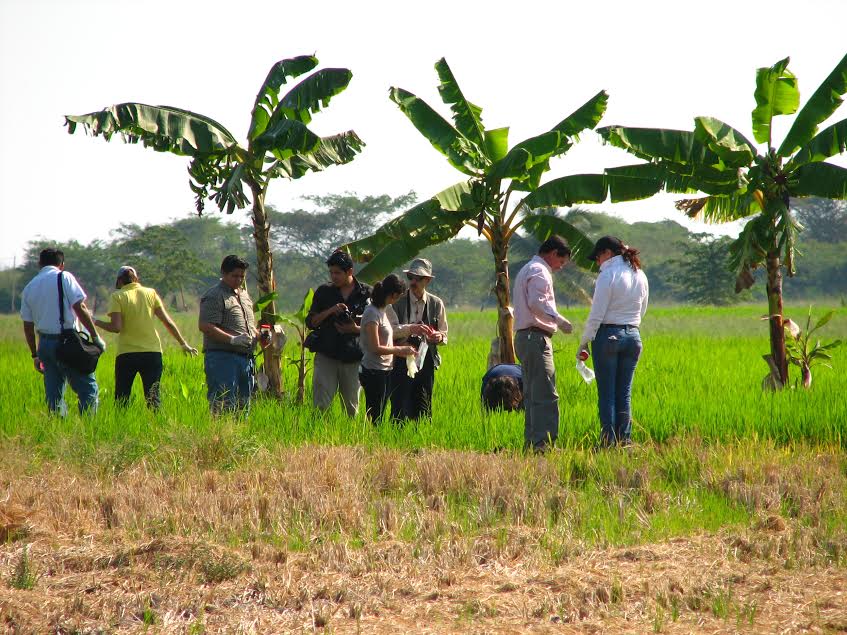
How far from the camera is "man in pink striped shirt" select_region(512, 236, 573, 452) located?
6672 millimetres

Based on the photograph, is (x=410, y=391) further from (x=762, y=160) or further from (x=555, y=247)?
(x=762, y=160)

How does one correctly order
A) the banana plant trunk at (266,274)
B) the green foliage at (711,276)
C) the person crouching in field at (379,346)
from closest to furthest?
the person crouching in field at (379,346), the banana plant trunk at (266,274), the green foliage at (711,276)

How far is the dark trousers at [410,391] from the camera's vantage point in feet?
25.1

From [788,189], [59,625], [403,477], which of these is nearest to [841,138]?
[788,189]

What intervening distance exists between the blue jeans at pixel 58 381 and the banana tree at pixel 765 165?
20.2 ft

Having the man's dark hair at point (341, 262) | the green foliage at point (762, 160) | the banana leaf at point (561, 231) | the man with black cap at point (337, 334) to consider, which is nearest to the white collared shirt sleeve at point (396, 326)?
the man with black cap at point (337, 334)

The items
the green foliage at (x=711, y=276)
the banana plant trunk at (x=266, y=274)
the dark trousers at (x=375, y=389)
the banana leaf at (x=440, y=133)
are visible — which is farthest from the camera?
the green foliage at (x=711, y=276)

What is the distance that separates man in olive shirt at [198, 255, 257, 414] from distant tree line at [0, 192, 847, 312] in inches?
1639

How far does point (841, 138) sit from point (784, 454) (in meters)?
4.73

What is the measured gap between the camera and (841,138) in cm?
989

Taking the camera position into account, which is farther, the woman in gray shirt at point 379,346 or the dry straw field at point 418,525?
the woman in gray shirt at point 379,346

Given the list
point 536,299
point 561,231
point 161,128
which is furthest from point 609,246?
point 161,128

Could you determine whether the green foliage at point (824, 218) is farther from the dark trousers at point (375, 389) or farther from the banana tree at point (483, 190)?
the dark trousers at point (375, 389)

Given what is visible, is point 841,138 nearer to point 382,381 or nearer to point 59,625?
point 382,381
